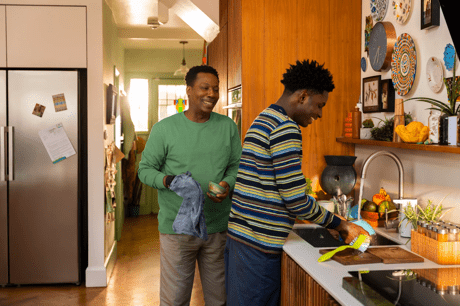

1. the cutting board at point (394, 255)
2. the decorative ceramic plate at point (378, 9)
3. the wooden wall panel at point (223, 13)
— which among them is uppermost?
the wooden wall panel at point (223, 13)

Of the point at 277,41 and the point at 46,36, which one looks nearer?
the point at 277,41

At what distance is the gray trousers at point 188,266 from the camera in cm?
222

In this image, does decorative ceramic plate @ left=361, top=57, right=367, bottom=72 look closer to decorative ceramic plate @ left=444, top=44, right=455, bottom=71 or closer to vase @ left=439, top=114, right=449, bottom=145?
decorative ceramic plate @ left=444, top=44, right=455, bottom=71

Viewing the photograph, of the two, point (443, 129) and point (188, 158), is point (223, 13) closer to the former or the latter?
point (188, 158)

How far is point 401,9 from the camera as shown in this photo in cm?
236

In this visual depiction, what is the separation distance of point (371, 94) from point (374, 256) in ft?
4.30

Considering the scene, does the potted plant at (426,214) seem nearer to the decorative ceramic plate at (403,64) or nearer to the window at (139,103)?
the decorative ceramic plate at (403,64)

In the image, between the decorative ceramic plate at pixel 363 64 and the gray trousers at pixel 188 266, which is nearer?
the gray trousers at pixel 188 266

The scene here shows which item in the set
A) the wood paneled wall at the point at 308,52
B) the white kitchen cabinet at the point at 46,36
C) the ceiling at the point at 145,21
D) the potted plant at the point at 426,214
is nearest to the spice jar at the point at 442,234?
the potted plant at the point at 426,214

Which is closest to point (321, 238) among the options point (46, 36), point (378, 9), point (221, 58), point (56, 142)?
point (378, 9)

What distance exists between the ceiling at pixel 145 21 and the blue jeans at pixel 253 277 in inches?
88.3

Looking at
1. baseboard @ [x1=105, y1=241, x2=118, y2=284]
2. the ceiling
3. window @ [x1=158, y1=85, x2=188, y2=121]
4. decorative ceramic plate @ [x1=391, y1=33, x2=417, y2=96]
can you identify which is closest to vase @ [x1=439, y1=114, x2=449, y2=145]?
decorative ceramic plate @ [x1=391, y1=33, x2=417, y2=96]

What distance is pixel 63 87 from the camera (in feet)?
12.2

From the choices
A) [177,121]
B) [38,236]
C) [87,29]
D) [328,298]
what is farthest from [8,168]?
[328,298]
